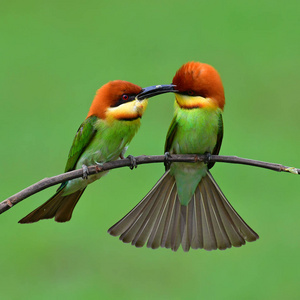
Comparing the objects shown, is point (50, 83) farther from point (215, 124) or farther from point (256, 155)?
point (215, 124)

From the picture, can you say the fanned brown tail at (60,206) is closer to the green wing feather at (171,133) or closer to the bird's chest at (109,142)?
the bird's chest at (109,142)

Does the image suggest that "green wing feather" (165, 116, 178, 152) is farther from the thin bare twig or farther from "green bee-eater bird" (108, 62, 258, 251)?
the thin bare twig

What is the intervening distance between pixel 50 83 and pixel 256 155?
1.74 metres

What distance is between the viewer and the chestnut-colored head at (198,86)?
1.73 meters

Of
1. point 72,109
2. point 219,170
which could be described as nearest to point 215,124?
point 219,170

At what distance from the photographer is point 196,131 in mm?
2002

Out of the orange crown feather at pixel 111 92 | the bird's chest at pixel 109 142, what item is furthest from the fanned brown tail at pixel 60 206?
the orange crown feather at pixel 111 92

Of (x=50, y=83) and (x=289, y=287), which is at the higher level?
(x=50, y=83)

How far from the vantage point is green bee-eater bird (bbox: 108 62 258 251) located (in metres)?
1.78

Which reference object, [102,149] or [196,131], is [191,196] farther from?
[102,149]

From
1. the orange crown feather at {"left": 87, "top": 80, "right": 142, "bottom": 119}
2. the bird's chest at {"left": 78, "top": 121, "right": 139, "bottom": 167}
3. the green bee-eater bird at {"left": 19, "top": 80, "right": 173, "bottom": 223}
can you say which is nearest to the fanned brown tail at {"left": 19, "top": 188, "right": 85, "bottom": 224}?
the green bee-eater bird at {"left": 19, "top": 80, "right": 173, "bottom": 223}

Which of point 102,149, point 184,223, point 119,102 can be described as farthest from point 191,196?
point 119,102

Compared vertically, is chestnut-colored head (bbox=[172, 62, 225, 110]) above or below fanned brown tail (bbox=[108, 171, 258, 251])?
above

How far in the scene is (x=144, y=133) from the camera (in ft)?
15.6
